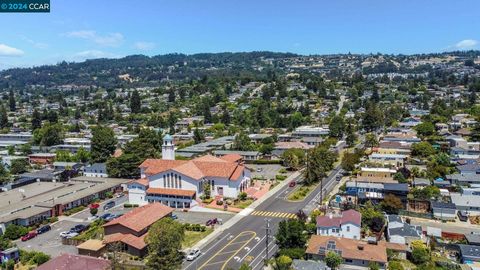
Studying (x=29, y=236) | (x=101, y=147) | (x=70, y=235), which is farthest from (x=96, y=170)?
(x=70, y=235)

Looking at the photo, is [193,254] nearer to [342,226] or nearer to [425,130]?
[342,226]

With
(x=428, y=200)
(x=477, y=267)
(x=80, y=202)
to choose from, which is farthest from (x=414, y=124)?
(x=80, y=202)

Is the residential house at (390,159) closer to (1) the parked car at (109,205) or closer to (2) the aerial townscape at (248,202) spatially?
(2) the aerial townscape at (248,202)

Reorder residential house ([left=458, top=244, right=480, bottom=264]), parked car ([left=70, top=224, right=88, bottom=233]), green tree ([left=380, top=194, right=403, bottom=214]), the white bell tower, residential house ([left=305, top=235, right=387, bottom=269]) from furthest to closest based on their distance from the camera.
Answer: the white bell tower < green tree ([left=380, top=194, right=403, bottom=214]) < parked car ([left=70, top=224, right=88, bottom=233]) < residential house ([left=458, top=244, right=480, bottom=264]) < residential house ([left=305, top=235, right=387, bottom=269])

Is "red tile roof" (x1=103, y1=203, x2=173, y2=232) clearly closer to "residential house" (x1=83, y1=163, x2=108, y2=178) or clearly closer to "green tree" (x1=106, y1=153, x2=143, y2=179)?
"green tree" (x1=106, y1=153, x2=143, y2=179)

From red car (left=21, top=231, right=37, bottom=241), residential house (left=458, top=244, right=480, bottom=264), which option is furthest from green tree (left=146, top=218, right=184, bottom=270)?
residential house (left=458, top=244, right=480, bottom=264)

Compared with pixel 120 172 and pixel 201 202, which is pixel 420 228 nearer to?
pixel 201 202
